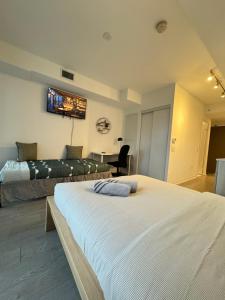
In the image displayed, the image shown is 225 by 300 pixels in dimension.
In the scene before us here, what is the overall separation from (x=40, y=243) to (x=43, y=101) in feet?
10.5

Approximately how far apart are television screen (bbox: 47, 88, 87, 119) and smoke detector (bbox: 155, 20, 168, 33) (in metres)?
2.43

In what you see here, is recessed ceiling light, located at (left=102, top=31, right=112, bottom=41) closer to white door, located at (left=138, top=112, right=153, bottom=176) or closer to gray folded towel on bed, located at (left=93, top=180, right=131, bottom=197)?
white door, located at (left=138, top=112, right=153, bottom=176)

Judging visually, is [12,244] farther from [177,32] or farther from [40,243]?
[177,32]

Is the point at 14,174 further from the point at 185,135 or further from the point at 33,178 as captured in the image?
the point at 185,135

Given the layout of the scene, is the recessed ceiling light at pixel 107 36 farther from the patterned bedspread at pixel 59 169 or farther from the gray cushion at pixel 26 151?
the gray cushion at pixel 26 151

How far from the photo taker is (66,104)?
3.90m

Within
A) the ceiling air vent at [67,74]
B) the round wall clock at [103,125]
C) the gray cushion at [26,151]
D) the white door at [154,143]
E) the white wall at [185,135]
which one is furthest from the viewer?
the round wall clock at [103,125]

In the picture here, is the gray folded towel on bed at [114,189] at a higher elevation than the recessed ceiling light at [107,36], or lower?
A: lower

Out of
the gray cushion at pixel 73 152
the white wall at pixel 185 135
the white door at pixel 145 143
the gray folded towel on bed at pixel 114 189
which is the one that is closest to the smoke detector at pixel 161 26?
the white wall at pixel 185 135

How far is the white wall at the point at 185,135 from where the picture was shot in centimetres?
393

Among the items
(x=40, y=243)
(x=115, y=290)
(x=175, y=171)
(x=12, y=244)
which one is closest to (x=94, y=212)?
(x=115, y=290)

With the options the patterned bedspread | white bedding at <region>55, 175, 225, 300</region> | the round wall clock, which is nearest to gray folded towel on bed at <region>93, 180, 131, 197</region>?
white bedding at <region>55, 175, 225, 300</region>

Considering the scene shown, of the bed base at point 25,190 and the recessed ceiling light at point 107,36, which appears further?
the recessed ceiling light at point 107,36

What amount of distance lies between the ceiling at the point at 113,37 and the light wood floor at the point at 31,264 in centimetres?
290
